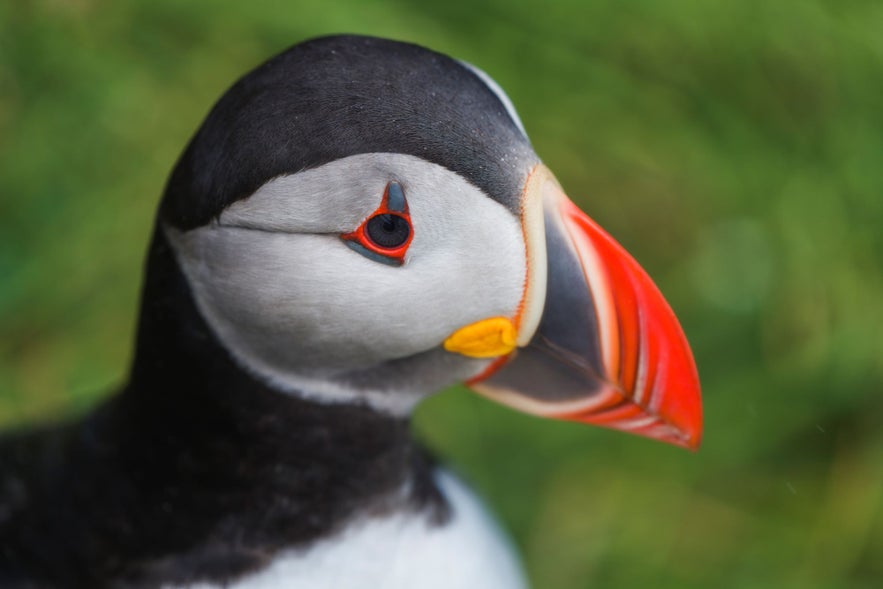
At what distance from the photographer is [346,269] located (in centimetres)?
140

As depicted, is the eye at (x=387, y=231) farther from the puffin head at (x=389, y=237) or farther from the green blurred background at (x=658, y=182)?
the green blurred background at (x=658, y=182)

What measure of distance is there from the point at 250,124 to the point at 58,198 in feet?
6.54

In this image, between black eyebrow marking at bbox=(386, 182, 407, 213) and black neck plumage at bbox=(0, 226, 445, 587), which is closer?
black eyebrow marking at bbox=(386, 182, 407, 213)

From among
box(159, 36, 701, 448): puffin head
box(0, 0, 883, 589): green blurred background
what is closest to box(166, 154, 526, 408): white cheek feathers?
box(159, 36, 701, 448): puffin head

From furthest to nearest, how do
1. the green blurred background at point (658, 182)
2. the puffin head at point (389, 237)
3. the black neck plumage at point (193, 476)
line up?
the green blurred background at point (658, 182) < the black neck plumage at point (193, 476) < the puffin head at point (389, 237)

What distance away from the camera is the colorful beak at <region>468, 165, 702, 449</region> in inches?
56.9

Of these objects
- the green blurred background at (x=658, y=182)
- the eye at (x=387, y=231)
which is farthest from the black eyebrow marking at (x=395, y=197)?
the green blurred background at (x=658, y=182)

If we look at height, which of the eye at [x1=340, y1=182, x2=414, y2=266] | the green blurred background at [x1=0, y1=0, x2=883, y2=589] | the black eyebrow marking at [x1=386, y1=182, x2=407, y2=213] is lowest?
the green blurred background at [x1=0, y1=0, x2=883, y2=589]

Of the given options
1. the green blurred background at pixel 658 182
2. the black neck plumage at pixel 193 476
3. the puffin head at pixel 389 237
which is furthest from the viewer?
the green blurred background at pixel 658 182

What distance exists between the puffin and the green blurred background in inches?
48.2

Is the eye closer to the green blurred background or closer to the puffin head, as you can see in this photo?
the puffin head

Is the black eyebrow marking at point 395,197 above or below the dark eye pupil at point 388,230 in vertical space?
above

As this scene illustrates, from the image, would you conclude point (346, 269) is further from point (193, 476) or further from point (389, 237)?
point (193, 476)

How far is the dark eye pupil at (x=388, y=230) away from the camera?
1363 mm
